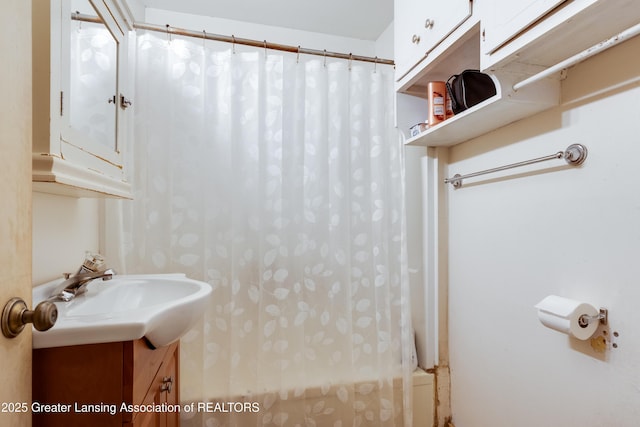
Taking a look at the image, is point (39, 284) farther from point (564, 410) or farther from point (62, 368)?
point (564, 410)

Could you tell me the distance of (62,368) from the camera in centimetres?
64

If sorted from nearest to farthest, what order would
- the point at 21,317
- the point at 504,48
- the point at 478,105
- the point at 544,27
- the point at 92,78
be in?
the point at 21,317
the point at 544,27
the point at 504,48
the point at 92,78
the point at 478,105

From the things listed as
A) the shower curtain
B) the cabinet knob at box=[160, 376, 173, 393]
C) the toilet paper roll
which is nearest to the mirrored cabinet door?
the shower curtain

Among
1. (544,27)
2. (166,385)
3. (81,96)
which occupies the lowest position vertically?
(166,385)

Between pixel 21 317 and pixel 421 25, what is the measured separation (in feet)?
4.80

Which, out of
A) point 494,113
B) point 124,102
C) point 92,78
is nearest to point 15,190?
point 92,78

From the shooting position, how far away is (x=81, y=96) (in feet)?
→ 2.92

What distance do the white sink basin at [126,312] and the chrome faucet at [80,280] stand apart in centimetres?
2

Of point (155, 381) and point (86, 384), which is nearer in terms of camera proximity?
point (86, 384)

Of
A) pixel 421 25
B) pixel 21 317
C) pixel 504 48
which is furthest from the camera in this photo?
pixel 421 25

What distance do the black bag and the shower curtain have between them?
411mm

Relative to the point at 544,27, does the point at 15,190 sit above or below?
below

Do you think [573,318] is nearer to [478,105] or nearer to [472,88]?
[478,105]

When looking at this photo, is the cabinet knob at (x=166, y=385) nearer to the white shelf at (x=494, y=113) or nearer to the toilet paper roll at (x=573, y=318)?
the toilet paper roll at (x=573, y=318)
